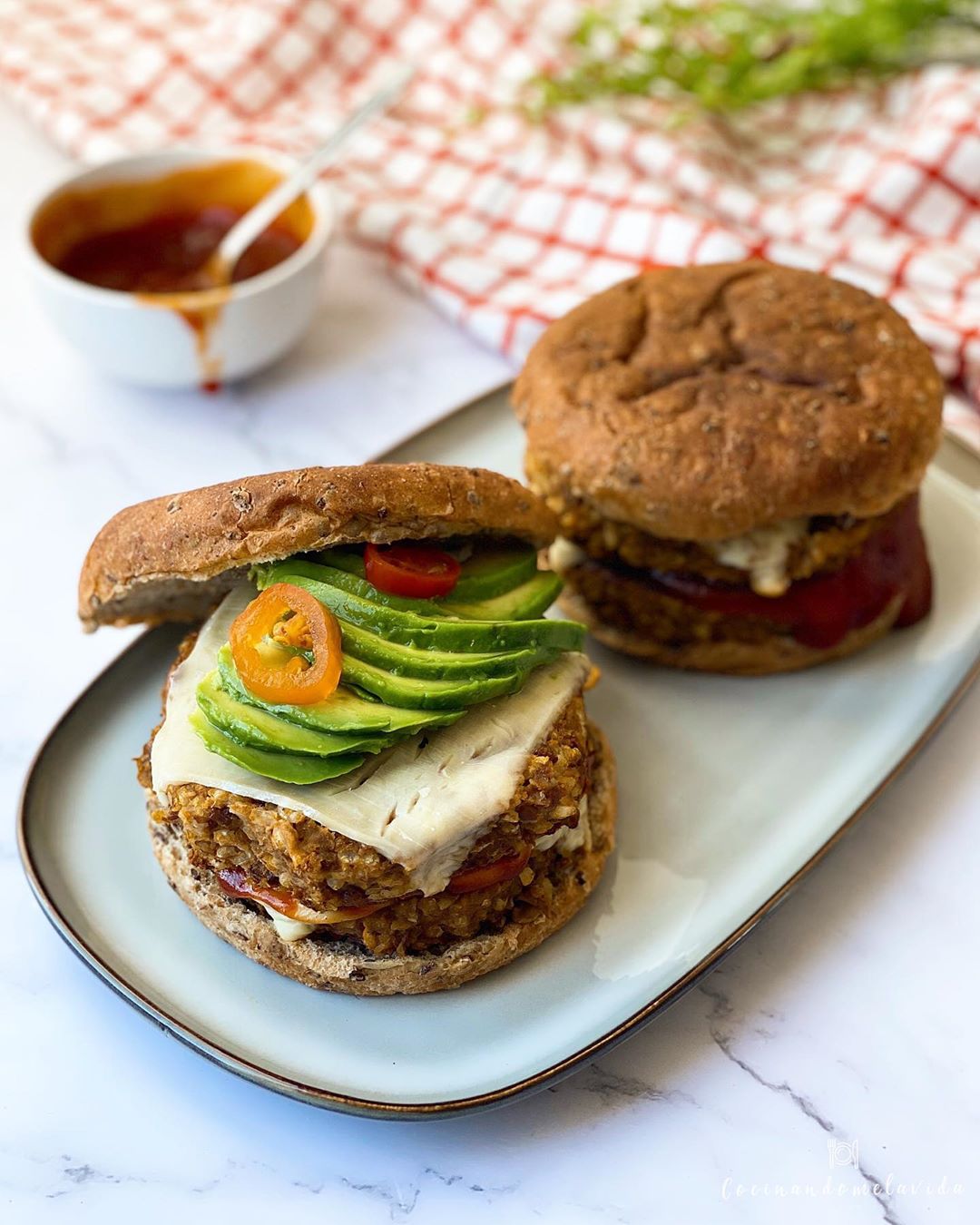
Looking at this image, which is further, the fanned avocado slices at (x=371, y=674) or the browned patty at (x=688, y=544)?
the browned patty at (x=688, y=544)

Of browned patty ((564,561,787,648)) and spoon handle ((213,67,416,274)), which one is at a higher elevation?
spoon handle ((213,67,416,274))

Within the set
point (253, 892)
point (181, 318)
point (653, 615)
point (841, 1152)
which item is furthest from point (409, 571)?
point (181, 318)

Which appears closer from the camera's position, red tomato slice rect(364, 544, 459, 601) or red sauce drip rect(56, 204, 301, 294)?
red tomato slice rect(364, 544, 459, 601)

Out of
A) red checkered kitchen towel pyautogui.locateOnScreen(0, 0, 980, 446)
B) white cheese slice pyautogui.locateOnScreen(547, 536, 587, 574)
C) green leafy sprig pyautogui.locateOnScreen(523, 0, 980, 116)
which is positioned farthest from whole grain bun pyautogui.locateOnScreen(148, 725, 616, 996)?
green leafy sprig pyautogui.locateOnScreen(523, 0, 980, 116)

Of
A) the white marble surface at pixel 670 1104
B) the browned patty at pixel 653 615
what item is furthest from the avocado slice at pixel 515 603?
the white marble surface at pixel 670 1104

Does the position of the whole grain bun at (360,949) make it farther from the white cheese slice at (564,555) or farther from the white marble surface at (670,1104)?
the white cheese slice at (564,555)

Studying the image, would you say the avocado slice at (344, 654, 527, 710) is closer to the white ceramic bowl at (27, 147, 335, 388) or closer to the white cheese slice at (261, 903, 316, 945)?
the white cheese slice at (261, 903, 316, 945)

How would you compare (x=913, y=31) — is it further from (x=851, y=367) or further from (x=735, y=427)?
(x=735, y=427)

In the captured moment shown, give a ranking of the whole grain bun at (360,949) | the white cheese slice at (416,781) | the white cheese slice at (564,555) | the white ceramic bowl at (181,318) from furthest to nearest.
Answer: the white ceramic bowl at (181,318) → the white cheese slice at (564,555) → the whole grain bun at (360,949) → the white cheese slice at (416,781)
